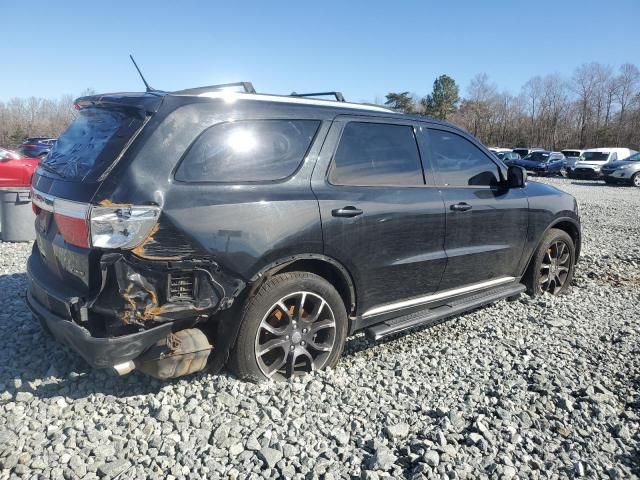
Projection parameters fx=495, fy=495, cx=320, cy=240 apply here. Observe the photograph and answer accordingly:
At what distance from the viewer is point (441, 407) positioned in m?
3.05

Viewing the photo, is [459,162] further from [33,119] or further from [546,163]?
[33,119]

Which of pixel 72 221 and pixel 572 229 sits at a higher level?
pixel 72 221

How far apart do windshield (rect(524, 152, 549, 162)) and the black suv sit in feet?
102

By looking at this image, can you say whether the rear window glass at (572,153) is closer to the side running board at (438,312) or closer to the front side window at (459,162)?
the side running board at (438,312)

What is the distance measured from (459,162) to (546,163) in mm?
30182

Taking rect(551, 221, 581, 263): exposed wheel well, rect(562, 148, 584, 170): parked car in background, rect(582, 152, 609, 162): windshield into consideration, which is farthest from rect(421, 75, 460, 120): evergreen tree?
rect(551, 221, 581, 263): exposed wheel well

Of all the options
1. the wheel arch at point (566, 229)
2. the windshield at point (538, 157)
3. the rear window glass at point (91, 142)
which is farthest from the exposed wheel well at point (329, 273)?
the windshield at point (538, 157)

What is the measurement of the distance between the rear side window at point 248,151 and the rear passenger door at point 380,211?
7.8 inches

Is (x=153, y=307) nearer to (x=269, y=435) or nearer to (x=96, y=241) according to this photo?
(x=96, y=241)

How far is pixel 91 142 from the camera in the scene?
3006 millimetres

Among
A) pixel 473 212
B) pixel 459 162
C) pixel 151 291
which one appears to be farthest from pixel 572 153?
pixel 151 291

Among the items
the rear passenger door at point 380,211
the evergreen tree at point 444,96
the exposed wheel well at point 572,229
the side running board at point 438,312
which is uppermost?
the evergreen tree at point 444,96

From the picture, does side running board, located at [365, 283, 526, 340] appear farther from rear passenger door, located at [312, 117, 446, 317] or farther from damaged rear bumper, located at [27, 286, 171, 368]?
damaged rear bumper, located at [27, 286, 171, 368]

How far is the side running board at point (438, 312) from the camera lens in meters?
3.60
